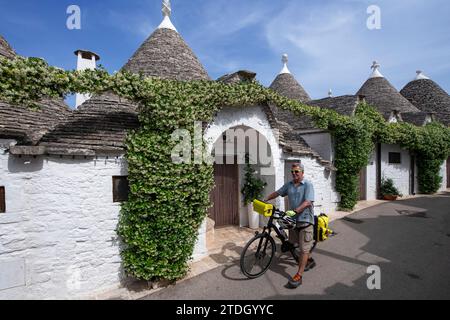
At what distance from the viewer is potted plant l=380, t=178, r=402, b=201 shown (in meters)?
13.1

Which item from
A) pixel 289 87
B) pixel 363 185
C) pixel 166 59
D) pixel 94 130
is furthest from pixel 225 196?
pixel 289 87

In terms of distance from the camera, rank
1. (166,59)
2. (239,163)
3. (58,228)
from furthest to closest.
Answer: (166,59), (239,163), (58,228)

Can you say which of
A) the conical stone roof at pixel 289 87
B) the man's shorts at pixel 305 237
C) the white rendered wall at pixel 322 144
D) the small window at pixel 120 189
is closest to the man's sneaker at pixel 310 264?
the man's shorts at pixel 305 237

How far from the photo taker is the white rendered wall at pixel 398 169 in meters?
13.8

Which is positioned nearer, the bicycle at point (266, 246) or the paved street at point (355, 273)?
the paved street at point (355, 273)

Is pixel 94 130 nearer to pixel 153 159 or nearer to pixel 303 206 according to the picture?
pixel 153 159

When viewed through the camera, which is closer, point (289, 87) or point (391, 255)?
point (391, 255)

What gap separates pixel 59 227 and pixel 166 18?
956cm

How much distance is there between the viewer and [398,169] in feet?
47.4

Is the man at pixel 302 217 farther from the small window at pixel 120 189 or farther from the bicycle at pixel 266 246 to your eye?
the small window at pixel 120 189

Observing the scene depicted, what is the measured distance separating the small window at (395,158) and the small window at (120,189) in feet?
49.2

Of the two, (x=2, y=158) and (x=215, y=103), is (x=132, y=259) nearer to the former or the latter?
(x=2, y=158)

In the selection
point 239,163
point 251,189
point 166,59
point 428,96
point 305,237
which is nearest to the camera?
point 305,237

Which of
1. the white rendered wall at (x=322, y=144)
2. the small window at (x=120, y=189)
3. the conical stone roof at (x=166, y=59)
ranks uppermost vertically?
the conical stone roof at (x=166, y=59)
